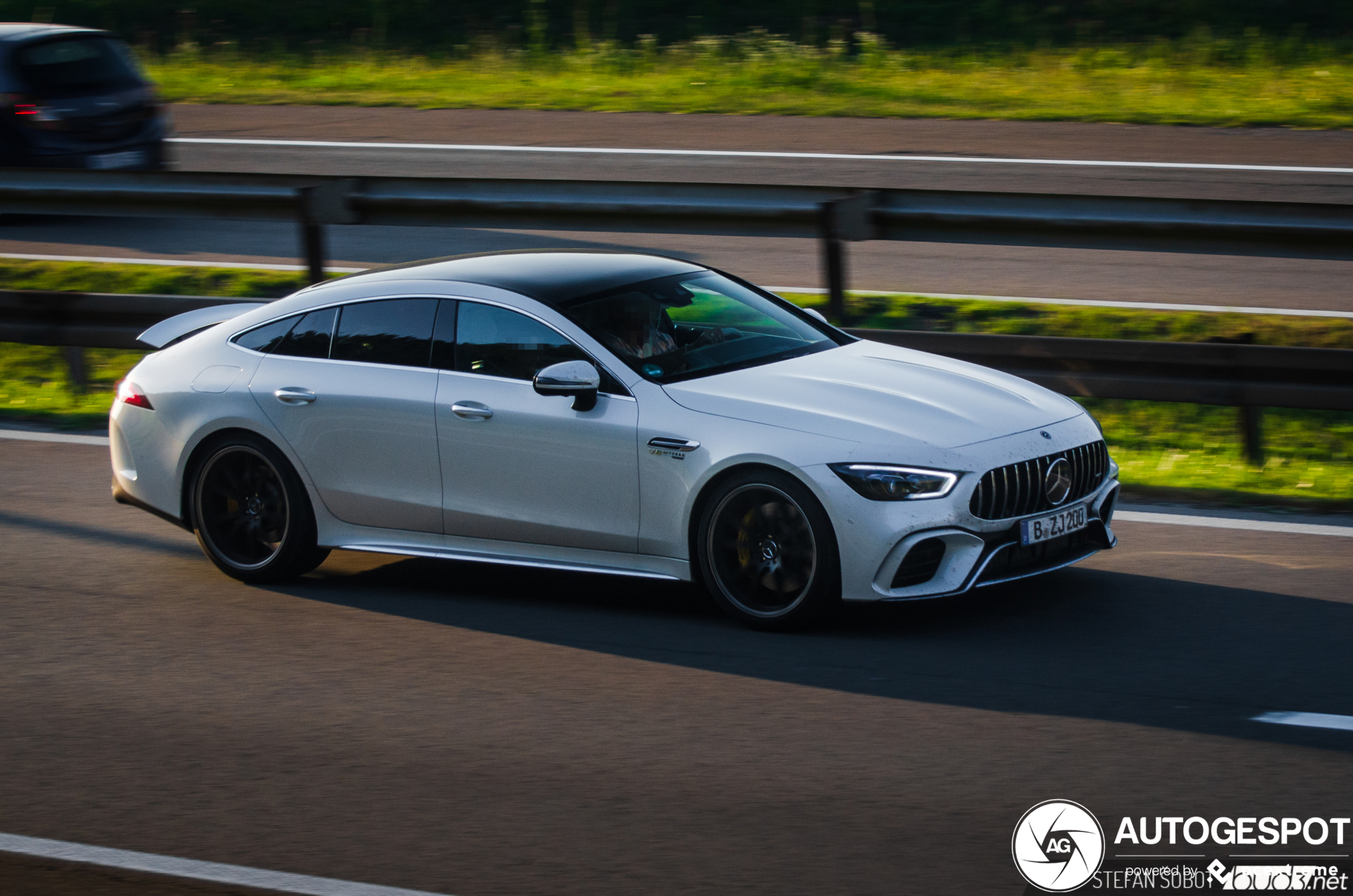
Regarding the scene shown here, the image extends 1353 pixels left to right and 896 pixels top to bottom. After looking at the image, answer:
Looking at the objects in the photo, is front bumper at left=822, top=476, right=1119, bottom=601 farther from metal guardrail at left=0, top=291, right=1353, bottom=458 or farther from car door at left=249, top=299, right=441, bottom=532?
metal guardrail at left=0, top=291, right=1353, bottom=458

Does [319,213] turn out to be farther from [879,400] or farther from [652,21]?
[652,21]

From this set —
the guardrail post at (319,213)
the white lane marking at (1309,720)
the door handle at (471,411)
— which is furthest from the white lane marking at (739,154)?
the white lane marking at (1309,720)

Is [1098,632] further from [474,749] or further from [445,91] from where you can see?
[445,91]

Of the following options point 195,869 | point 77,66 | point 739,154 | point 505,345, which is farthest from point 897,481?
point 77,66

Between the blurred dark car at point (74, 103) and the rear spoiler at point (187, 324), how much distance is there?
29.6 feet

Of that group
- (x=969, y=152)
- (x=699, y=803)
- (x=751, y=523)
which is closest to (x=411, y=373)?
(x=751, y=523)

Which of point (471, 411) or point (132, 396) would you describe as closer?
point (471, 411)

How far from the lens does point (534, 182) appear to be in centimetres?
1187

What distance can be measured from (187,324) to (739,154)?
10787 millimetres

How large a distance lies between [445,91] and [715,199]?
43.1 feet

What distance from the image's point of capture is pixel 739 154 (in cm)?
1902

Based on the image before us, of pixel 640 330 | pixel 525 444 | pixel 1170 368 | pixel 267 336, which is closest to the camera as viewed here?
pixel 525 444

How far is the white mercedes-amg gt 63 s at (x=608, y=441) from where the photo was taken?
6.78 meters

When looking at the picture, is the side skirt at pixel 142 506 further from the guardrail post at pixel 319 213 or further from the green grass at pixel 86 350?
the guardrail post at pixel 319 213
